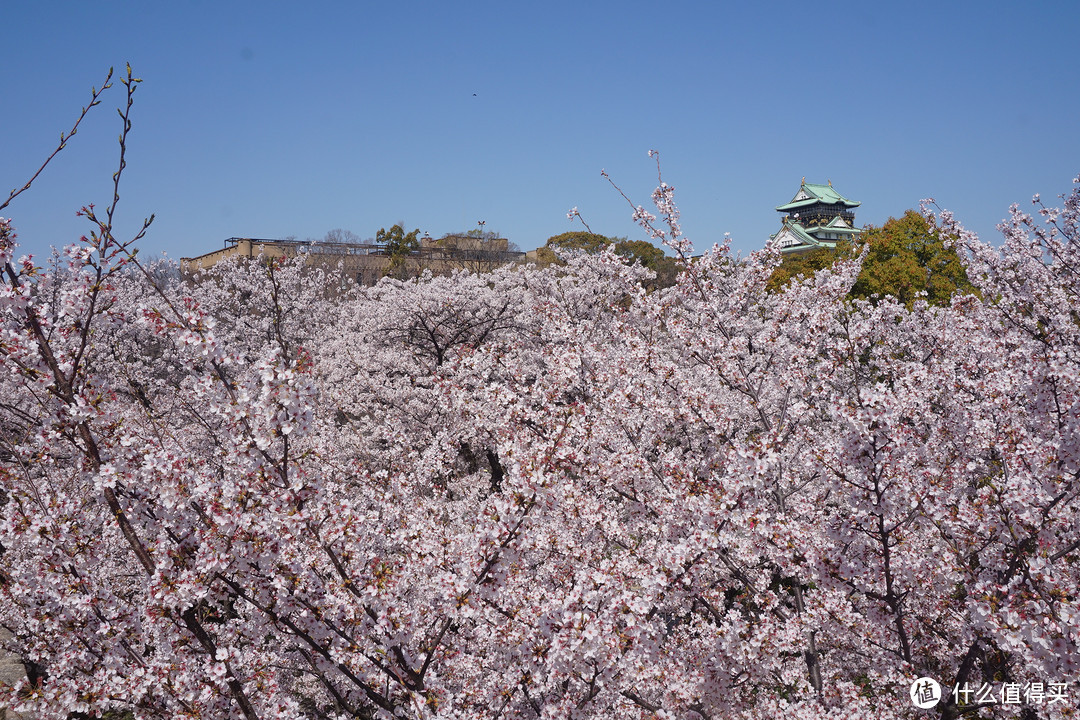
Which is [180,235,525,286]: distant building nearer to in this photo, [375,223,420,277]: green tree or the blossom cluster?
[375,223,420,277]: green tree

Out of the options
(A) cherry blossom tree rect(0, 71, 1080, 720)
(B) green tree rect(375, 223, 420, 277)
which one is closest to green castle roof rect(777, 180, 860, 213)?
(B) green tree rect(375, 223, 420, 277)

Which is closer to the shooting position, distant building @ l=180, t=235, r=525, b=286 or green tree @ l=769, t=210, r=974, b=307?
green tree @ l=769, t=210, r=974, b=307

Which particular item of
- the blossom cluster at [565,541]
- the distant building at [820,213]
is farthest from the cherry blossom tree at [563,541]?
the distant building at [820,213]

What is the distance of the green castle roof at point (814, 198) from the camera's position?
218 ft

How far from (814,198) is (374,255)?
46598 millimetres

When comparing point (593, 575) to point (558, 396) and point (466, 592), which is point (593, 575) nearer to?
point (466, 592)

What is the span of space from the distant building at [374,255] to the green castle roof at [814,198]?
109 ft

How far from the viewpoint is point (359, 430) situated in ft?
48.6

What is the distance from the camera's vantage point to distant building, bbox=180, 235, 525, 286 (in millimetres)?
44594

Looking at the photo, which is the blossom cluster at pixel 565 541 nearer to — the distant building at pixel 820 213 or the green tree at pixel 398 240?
the green tree at pixel 398 240

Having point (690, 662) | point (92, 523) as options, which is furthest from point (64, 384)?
point (690, 662)

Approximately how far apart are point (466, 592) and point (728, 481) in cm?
198

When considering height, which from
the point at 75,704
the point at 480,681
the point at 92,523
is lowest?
the point at 480,681

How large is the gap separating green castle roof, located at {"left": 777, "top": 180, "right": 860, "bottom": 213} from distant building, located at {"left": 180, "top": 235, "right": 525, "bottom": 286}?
109 feet
